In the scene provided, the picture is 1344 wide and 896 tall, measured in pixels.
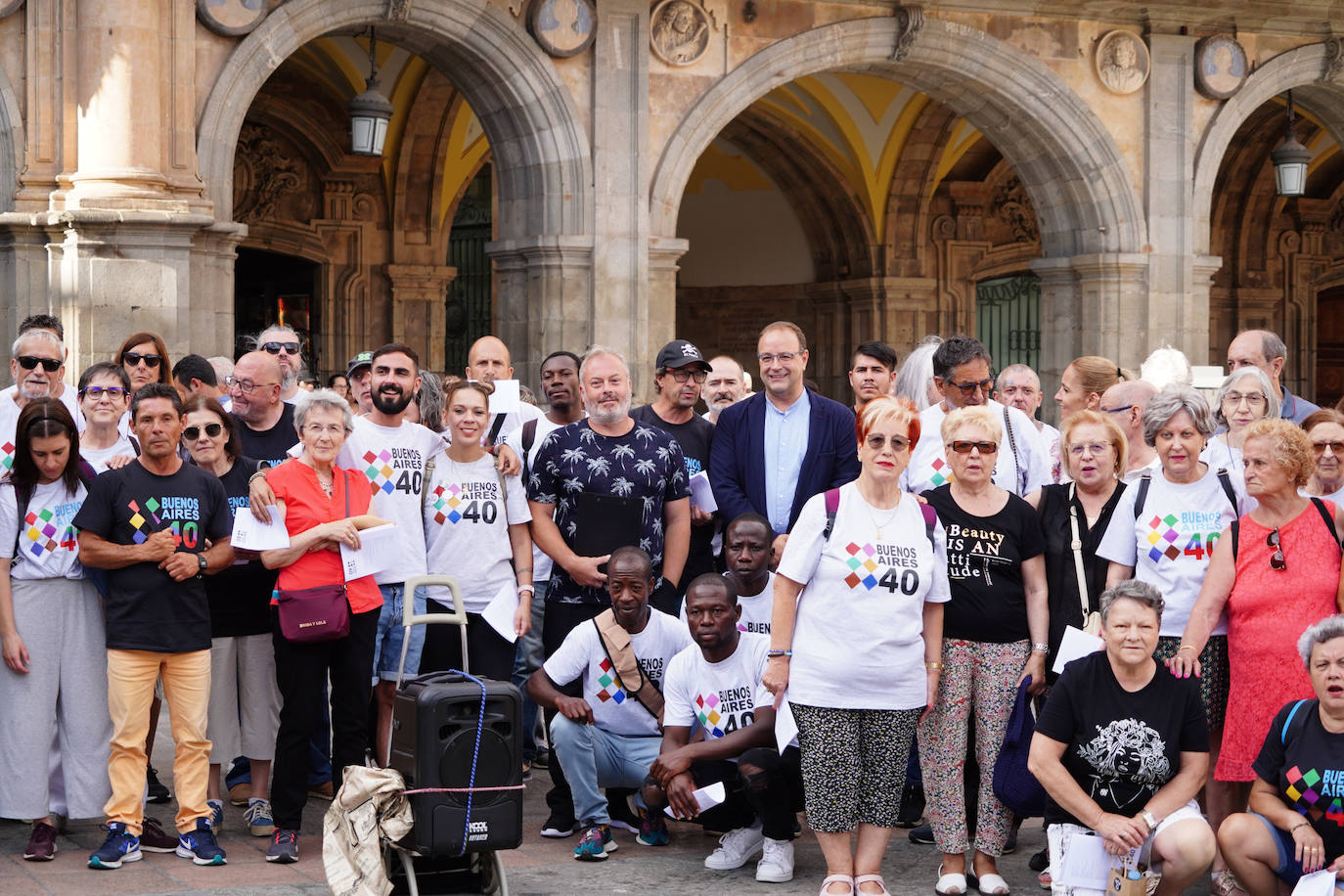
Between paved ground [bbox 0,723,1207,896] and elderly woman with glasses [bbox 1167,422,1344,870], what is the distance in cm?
72

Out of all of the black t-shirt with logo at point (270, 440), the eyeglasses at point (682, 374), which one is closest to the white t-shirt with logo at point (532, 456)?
the eyeglasses at point (682, 374)

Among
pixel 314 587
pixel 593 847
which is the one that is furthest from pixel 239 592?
pixel 593 847

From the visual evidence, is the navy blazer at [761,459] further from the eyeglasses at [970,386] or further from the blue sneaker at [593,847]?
the blue sneaker at [593,847]

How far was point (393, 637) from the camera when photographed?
671 cm

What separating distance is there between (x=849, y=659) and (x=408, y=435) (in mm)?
2035

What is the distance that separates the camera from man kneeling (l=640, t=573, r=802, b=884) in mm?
6094

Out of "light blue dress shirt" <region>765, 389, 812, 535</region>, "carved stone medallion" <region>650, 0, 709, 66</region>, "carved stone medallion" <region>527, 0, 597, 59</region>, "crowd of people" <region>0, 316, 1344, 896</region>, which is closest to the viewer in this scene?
"crowd of people" <region>0, 316, 1344, 896</region>

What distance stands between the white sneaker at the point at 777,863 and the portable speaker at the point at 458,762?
976mm

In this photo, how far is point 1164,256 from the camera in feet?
49.2

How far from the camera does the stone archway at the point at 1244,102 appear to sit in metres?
15.1

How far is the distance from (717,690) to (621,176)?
726cm

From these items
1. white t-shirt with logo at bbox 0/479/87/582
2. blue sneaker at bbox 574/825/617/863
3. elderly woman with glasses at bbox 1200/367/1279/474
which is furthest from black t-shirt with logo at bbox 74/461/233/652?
elderly woman with glasses at bbox 1200/367/1279/474

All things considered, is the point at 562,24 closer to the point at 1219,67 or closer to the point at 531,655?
the point at 1219,67

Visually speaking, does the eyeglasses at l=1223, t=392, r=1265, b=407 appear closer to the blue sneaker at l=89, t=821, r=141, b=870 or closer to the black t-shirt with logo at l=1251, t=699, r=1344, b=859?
the black t-shirt with logo at l=1251, t=699, r=1344, b=859
